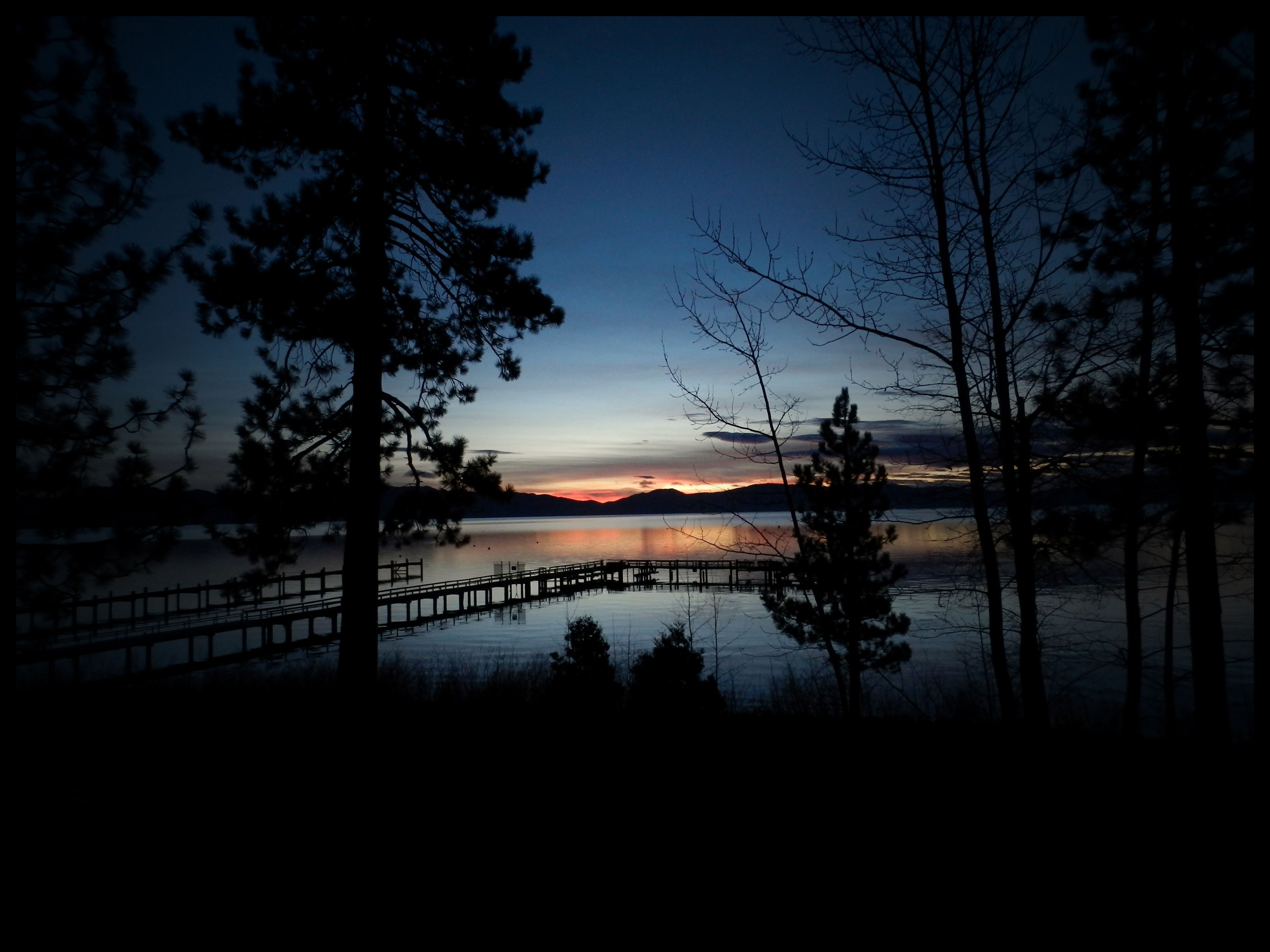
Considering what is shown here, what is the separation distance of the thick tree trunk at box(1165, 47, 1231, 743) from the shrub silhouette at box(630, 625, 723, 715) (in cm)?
523

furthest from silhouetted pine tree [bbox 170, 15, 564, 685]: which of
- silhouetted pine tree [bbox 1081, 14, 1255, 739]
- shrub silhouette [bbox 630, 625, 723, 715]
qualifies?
silhouetted pine tree [bbox 1081, 14, 1255, 739]

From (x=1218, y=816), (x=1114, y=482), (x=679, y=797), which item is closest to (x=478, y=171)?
(x=679, y=797)

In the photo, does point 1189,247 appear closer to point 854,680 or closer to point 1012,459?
point 1012,459

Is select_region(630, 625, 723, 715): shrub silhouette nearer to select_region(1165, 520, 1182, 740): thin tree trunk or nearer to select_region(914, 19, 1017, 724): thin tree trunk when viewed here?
select_region(914, 19, 1017, 724): thin tree trunk

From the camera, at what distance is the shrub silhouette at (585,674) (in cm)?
929

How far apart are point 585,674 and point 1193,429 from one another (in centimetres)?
836

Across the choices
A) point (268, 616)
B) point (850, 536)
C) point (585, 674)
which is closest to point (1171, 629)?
point (850, 536)

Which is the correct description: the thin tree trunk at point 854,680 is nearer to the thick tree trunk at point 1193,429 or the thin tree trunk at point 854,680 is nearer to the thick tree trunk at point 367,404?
the thick tree trunk at point 1193,429

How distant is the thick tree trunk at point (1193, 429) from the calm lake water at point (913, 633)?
1419 millimetres

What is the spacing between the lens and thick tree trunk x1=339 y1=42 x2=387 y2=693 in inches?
316

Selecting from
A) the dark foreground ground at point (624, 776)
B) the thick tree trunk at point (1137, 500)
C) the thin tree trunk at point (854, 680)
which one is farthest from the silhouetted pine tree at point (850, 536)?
the dark foreground ground at point (624, 776)

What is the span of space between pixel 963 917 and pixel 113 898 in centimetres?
543

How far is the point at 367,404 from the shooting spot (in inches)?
324

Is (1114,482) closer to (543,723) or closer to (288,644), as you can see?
(543,723)
